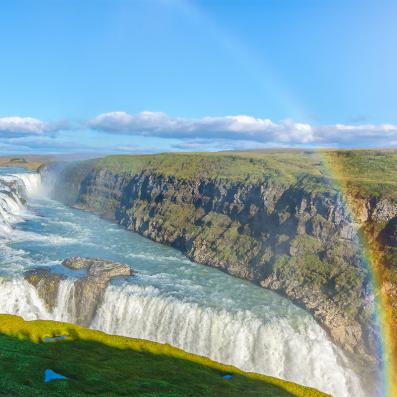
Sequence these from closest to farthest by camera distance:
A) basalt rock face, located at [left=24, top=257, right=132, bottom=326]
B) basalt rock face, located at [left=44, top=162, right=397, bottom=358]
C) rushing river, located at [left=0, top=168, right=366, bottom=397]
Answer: rushing river, located at [left=0, top=168, right=366, bottom=397] → basalt rock face, located at [left=24, top=257, right=132, bottom=326] → basalt rock face, located at [left=44, top=162, right=397, bottom=358]

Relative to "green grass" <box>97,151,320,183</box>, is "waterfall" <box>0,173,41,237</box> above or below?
below

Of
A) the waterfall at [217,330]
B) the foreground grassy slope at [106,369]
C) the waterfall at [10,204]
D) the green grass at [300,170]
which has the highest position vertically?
the green grass at [300,170]

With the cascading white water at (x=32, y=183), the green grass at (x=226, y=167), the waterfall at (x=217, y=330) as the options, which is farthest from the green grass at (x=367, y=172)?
the cascading white water at (x=32, y=183)

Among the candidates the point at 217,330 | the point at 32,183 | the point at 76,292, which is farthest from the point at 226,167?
the point at 32,183

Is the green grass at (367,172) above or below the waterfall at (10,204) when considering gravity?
above

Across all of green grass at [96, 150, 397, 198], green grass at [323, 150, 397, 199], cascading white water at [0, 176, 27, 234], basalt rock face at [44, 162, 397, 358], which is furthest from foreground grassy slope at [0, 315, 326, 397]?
cascading white water at [0, 176, 27, 234]

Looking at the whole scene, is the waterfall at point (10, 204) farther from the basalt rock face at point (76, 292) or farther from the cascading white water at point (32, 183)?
the basalt rock face at point (76, 292)

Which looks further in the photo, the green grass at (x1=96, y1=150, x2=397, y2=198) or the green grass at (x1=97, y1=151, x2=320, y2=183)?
the green grass at (x1=97, y1=151, x2=320, y2=183)

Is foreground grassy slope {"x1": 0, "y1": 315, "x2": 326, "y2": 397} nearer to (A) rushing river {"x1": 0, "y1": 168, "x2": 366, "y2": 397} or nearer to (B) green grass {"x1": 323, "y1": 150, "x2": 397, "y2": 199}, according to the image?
(A) rushing river {"x1": 0, "y1": 168, "x2": 366, "y2": 397}
